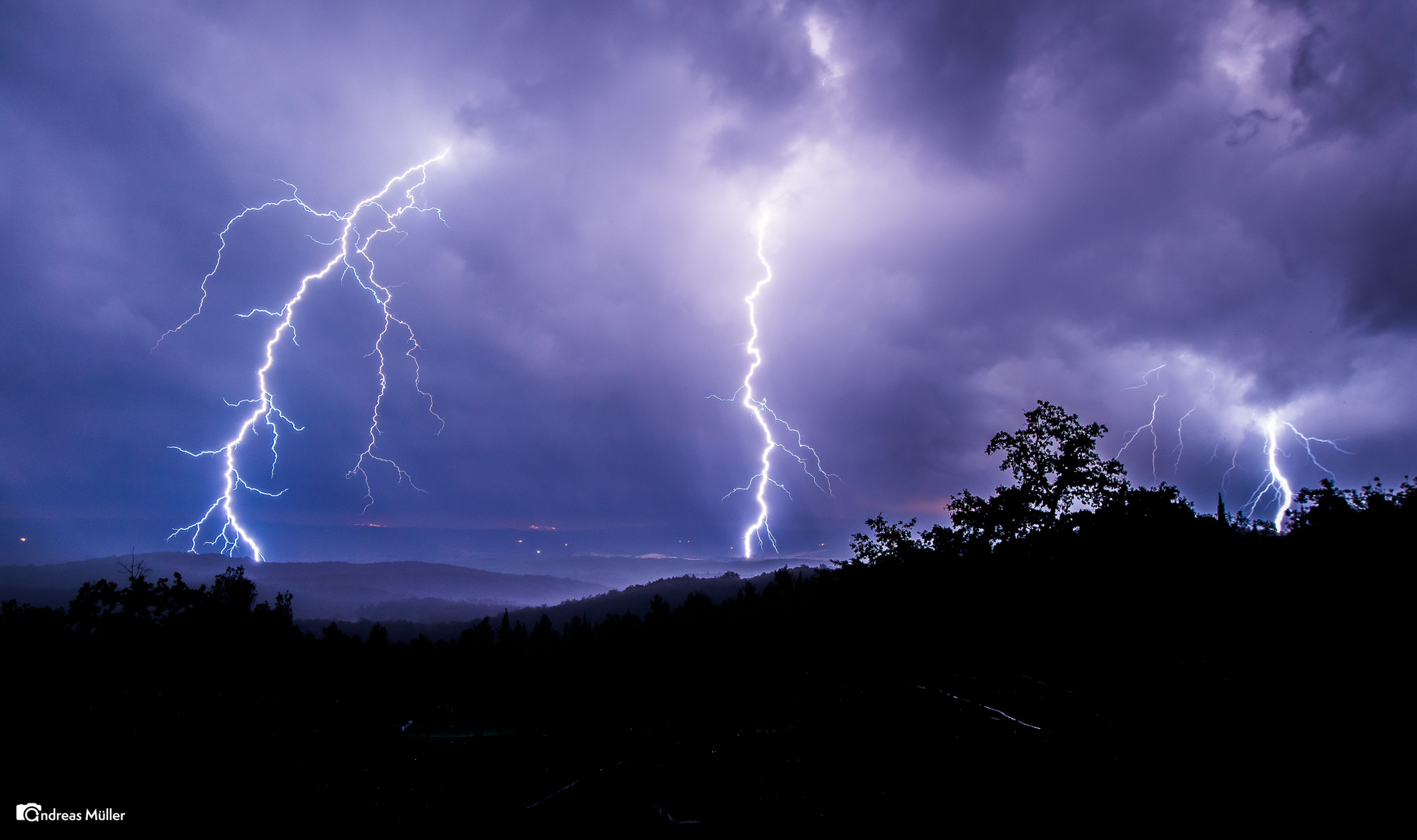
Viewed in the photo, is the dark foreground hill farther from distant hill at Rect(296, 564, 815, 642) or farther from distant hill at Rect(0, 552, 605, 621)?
distant hill at Rect(0, 552, 605, 621)

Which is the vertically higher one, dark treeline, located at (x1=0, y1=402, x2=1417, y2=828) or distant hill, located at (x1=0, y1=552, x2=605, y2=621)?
dark treeline, located at (x1=0, y1=402, x2=1417, y2=828)

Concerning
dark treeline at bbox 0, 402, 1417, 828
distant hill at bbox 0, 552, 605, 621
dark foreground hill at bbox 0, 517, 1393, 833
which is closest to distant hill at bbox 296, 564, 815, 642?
distant hill at bbox 0, 552, 605, 621

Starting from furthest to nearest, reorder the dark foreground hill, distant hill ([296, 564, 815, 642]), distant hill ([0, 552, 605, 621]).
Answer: distant hill ([0, 552, 605, 621])
distant hill ([296, 564, 815, 642])
the dark foreground hill

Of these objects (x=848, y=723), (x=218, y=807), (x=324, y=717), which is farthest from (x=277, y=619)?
(x=848, y=723)

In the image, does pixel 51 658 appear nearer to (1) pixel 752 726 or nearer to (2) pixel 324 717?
(2) pixel 324 717

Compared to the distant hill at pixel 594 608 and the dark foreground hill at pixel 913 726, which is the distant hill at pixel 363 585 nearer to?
the distant hill at pixel 594 608

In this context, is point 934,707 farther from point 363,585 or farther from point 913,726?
point 363,585

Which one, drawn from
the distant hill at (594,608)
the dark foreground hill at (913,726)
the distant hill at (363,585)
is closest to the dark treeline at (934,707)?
the dark foreground hill at (913,726)
